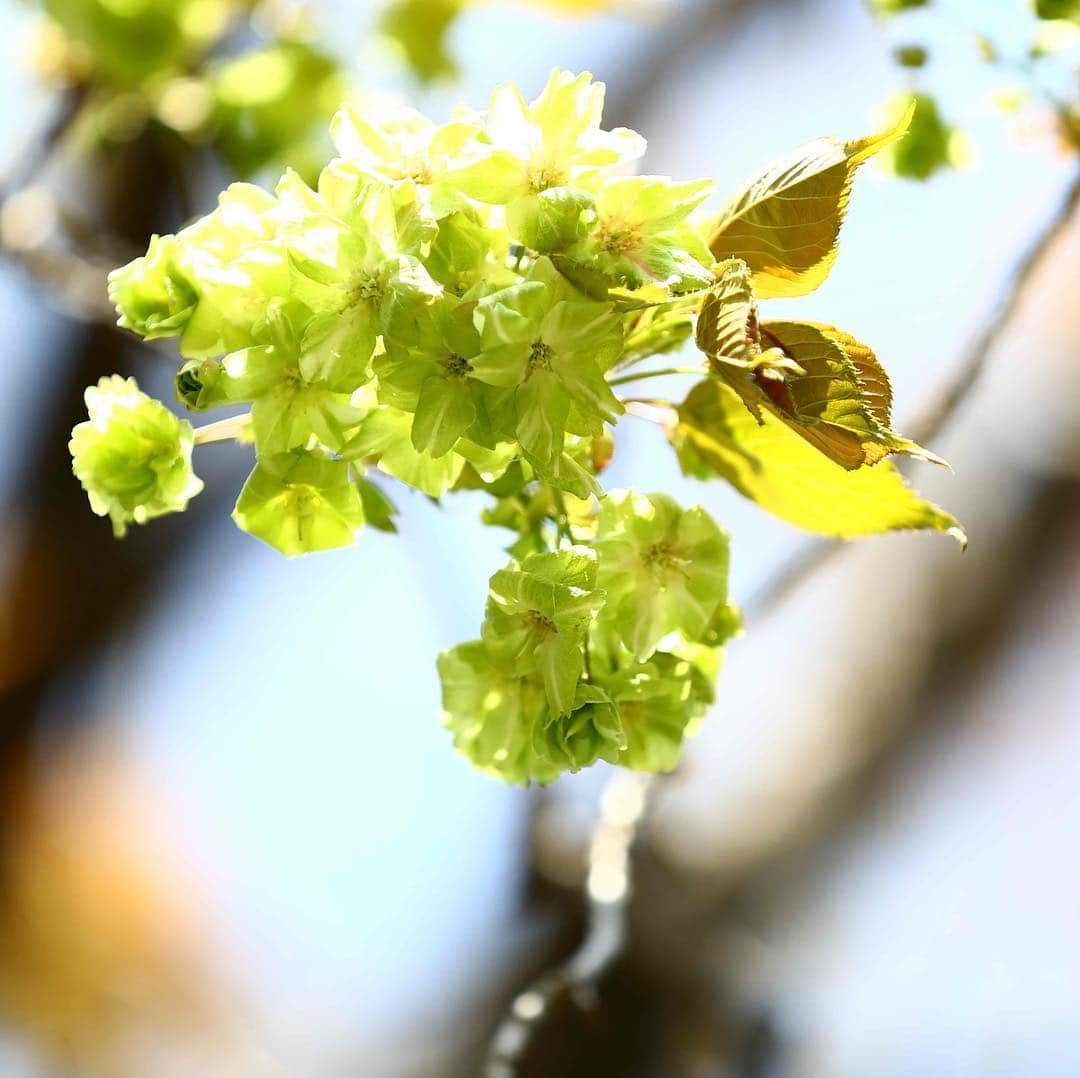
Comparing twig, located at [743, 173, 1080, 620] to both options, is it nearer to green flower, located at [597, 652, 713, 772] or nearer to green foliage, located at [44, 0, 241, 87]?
green flower, located at [597, 652, 713, 772]

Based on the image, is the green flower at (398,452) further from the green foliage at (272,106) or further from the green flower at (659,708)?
the green foliage at (272,106)

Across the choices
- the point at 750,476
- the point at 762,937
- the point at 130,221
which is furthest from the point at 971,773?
the point at 130,221

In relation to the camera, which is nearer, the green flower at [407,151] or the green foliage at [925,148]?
the green flower at [407,151]

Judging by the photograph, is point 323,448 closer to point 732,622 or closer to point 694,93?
point 732,622

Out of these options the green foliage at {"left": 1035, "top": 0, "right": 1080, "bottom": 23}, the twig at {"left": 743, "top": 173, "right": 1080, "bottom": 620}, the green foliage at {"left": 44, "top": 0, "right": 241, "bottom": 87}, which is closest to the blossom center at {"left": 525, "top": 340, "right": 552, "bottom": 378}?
the twig at {"left": 743, "top": 173, "right": 1080, "bottom": 620}

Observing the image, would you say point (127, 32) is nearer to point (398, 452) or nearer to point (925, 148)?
point (925, 148)

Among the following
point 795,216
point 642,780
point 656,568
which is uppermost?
point 795,216

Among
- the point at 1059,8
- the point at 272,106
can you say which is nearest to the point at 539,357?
the point at 1059,8

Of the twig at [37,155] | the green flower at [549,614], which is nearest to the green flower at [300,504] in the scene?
the green flower at [549,614]
